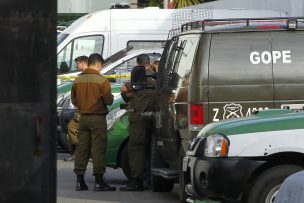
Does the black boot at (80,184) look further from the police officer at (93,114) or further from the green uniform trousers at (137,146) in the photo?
the green uniform trousers at (137,146)

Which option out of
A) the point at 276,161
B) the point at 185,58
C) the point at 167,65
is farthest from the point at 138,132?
the point at 276,161

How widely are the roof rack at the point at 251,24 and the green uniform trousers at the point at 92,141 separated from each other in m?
2.61

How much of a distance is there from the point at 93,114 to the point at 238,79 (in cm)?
325

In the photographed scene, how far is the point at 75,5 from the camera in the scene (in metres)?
46.8

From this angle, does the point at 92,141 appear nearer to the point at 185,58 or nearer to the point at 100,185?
the point at 100,185

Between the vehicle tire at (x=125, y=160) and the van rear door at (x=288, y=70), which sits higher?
the van rear door at (x=288, y=70)

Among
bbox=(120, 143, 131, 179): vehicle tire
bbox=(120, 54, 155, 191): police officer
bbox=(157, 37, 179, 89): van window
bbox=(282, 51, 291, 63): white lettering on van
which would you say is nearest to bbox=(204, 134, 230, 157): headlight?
bbox=(282, 51, 291, 63): white lettering on van

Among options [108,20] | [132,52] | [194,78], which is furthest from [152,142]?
[108,20]

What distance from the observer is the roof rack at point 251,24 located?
10.2 meters

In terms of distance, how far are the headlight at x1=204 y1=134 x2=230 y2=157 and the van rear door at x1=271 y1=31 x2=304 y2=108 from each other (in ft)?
5.37

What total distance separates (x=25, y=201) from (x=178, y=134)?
19.6 feet

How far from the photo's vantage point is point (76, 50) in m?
22.2

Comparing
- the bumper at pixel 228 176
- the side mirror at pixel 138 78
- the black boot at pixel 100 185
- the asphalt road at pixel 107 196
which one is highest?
the side mirror at pixel 138 78

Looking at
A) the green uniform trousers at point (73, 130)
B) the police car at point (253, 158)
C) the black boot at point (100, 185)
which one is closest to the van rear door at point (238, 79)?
the police car at point (253, 158)
